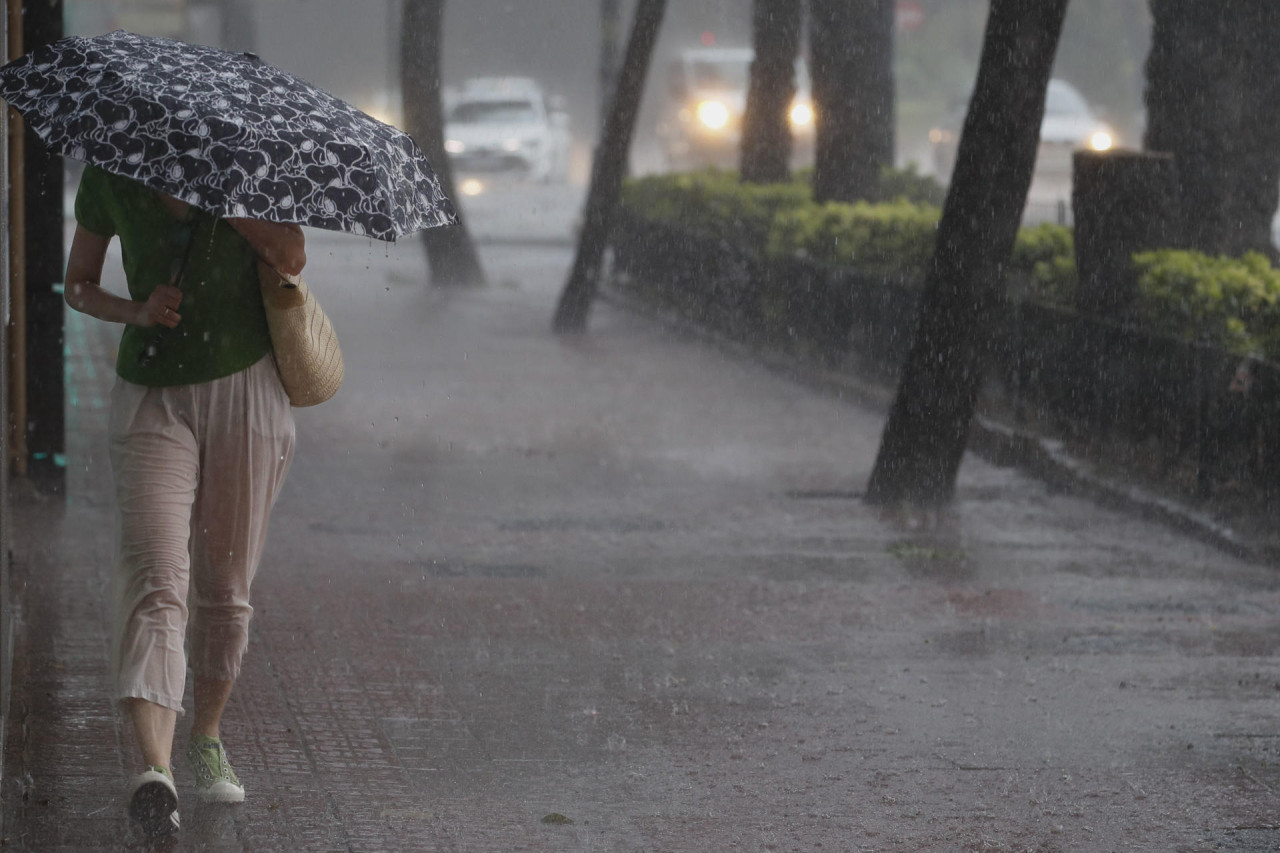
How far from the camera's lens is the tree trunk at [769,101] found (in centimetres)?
1925

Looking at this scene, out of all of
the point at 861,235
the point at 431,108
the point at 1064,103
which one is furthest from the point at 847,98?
the point at 1064,103

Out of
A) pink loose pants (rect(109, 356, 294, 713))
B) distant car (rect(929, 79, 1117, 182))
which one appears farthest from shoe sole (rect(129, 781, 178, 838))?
distant car (rect(929, 79, 1117, 182))

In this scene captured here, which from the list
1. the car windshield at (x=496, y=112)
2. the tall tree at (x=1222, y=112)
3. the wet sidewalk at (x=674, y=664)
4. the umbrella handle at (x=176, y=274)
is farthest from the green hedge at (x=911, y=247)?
the car windshield at (x=496, y=112)

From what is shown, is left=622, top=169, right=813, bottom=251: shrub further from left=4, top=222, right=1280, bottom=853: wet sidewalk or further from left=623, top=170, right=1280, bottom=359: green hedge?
left=4, top=222, right=1280, bottom=853: wet sidewalk

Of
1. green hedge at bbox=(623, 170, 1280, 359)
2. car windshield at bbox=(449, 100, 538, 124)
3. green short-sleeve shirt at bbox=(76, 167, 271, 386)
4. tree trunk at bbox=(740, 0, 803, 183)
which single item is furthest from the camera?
car windshield at bbox=(449, 100, 538, 124)

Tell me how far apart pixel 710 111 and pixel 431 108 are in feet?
47.8

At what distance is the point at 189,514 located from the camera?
14.1ft

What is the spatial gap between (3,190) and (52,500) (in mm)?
3517

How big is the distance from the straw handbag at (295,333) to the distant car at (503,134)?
30.5m

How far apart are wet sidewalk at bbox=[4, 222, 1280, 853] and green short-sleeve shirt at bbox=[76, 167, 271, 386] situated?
1088mm

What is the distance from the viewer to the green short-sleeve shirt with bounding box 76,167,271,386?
427cm

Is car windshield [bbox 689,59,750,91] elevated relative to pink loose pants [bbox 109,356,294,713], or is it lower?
elevated

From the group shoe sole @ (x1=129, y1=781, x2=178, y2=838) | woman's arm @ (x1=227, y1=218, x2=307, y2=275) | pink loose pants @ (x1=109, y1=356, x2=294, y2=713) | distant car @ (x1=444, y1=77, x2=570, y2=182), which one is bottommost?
shoe sole @ (x1=129, y1=781, x2=178, y2=838)

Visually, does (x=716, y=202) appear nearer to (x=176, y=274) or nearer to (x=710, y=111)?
(x=176, y=274)
